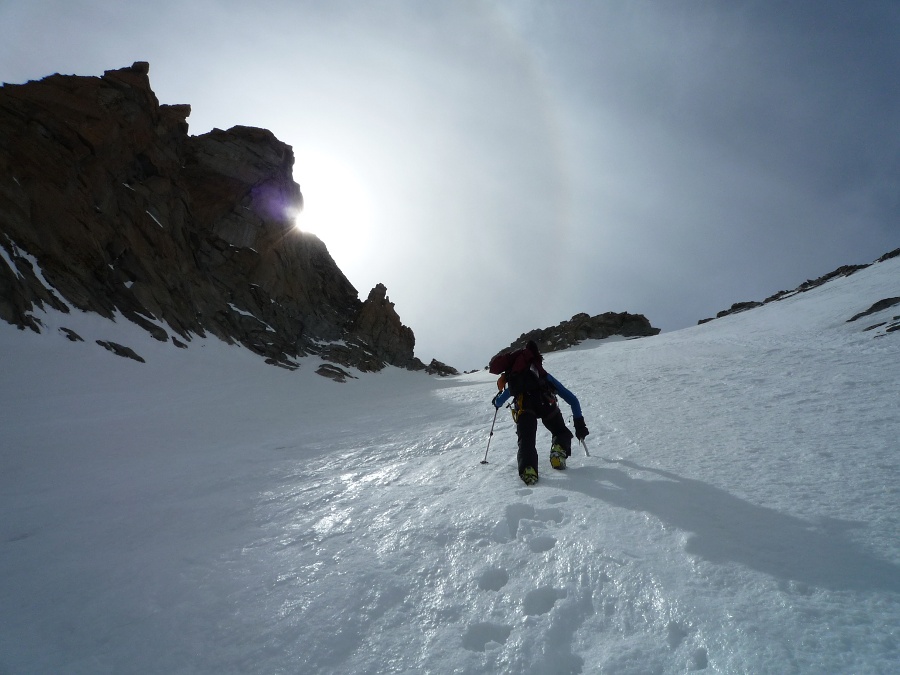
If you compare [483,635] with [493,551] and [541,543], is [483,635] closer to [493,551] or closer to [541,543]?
[493,551]

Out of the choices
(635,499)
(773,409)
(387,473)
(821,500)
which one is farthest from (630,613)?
(773,409)

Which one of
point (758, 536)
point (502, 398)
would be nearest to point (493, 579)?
point (758, 536)

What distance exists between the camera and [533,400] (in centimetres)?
653

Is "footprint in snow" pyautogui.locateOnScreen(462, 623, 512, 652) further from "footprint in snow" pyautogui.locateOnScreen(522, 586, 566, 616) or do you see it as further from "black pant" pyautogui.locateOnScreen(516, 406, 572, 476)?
"black pant" pyautogui.locateOnScreen(516, 406, 572, 476)

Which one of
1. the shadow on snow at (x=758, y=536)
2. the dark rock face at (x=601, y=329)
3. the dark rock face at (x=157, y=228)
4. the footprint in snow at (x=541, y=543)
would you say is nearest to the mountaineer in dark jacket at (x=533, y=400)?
the shadow on snow at (x=758, y=536)

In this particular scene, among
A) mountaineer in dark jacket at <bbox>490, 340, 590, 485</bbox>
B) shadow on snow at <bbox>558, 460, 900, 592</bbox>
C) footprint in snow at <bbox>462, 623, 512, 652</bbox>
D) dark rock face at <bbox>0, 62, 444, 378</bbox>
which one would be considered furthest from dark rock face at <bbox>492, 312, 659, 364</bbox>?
footprint in snow at <bbox>462, 623, 512, 652</bbox>

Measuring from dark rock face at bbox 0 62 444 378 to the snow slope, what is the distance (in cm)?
1970

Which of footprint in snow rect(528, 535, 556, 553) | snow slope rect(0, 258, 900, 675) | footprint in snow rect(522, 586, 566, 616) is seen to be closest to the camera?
snow slope rect(0, 258, 900, 675)

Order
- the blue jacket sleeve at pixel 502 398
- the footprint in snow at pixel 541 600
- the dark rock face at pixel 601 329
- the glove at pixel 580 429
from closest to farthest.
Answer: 1. the footprint in snow at pixel 541 600
2. the glove at pixel 580 429
3. the blue jacket sleeve at pixel 502 398
4. the dark rock face at pixel 601 329

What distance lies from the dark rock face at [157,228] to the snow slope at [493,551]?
776 inches

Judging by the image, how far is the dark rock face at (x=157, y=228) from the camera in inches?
966

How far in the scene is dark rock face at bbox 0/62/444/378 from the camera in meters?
24.5

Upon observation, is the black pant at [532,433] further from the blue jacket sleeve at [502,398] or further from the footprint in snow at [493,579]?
the footprint in snow at [493,579]

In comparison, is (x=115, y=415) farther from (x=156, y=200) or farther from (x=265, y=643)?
(x=156, y=200)
